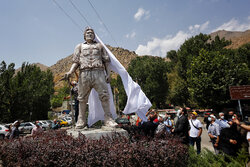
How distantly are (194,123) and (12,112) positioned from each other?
21380mm

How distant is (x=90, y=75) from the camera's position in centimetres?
541

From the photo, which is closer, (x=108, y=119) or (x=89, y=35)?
(x=108, y=119)

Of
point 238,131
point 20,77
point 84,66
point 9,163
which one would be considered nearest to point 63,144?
point 9,163

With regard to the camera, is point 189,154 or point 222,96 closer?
point 189,154

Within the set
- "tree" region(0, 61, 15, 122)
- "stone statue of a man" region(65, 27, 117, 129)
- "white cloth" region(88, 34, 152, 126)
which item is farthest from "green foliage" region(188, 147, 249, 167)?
"tree" region(0, 61, 15, 122)

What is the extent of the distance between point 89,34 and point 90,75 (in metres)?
1.37

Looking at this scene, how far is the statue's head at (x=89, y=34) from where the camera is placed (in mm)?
5684

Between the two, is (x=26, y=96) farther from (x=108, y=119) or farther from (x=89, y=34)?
(x=108, y=119)

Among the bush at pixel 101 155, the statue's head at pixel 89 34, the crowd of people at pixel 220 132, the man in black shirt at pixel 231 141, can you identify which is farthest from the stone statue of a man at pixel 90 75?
the man in black shirt at pixel 231 141

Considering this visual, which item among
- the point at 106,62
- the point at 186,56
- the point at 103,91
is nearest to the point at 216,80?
the point at 186,56

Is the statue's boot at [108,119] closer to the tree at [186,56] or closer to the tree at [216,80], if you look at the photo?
the tree at [216,80]

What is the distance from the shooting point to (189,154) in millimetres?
3941

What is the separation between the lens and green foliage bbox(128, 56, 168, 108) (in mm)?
37531

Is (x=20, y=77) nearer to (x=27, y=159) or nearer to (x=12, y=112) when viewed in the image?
(x=12, y=112)
